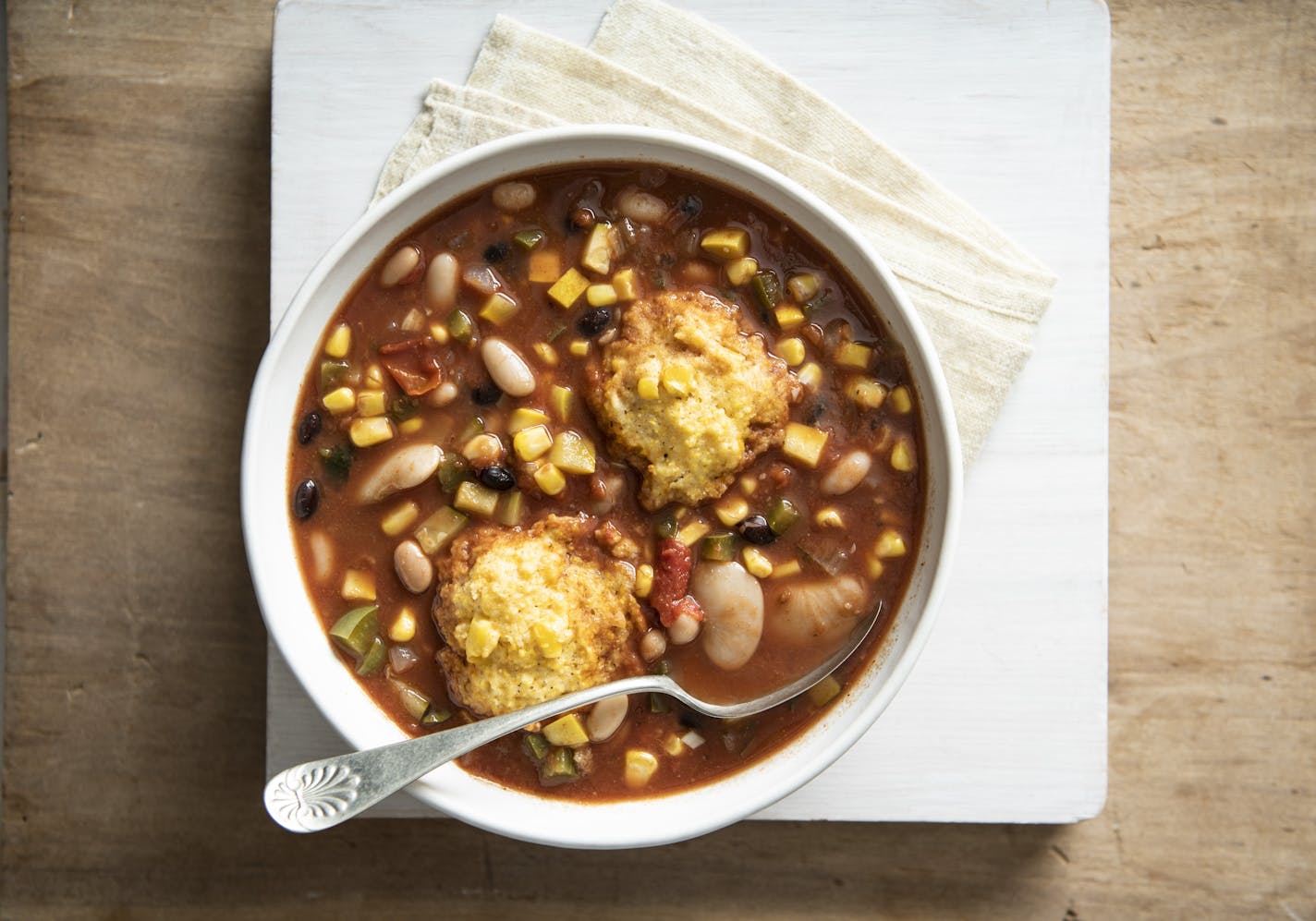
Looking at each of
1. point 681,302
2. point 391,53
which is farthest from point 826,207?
point 391,53

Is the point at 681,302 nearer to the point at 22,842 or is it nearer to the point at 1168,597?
the point at 1168,597

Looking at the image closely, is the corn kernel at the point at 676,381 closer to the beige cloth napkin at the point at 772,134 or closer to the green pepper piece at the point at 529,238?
the green pepper piece at the point at 529,238

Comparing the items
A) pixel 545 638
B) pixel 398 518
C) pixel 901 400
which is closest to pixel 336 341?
pixel 398 518

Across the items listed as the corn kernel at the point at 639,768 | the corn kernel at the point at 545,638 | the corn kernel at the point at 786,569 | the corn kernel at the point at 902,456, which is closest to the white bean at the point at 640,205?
the corn kernel at the point at 902,456

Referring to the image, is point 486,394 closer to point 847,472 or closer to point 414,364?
point 414,364

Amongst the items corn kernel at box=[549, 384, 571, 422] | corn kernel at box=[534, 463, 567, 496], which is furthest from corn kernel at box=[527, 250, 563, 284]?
corn kernel at box=[534, 463, 567, 496]

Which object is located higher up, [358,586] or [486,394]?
[486,394]

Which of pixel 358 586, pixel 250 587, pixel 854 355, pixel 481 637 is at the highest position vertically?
pixel 854 355
